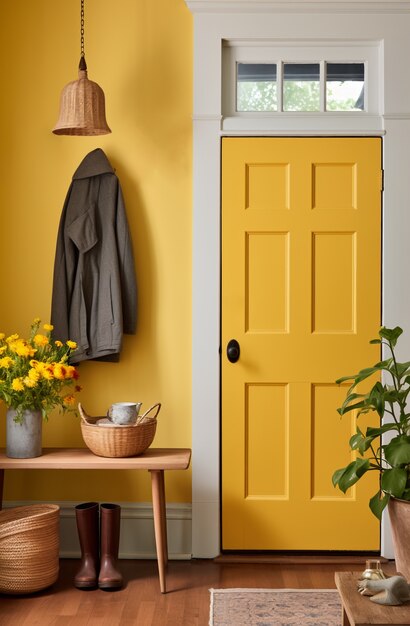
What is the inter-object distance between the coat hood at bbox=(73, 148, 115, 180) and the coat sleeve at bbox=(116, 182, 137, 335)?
0.11 m

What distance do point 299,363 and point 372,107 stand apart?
4.14ft

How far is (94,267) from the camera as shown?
12.6 feet

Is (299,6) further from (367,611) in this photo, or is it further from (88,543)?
(367,611)

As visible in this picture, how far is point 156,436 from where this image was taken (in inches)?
155

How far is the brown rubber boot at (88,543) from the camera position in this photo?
3477mm

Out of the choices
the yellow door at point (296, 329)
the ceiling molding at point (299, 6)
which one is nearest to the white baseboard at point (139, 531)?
the yellow door at point (296, 329)

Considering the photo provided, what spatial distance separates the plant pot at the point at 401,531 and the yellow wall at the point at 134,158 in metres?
1.55

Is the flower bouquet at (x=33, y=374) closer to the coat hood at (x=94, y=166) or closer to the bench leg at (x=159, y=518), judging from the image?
the bench leg at (x=159, y=518)

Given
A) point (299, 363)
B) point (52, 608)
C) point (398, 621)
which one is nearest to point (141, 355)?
point (299, 363)

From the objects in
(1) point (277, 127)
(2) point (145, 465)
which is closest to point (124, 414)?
(2) point (145, 465)

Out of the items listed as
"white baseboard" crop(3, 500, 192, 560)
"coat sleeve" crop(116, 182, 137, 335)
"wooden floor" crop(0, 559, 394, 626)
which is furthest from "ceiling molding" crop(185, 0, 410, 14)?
"wooden floor" crop(0, 559, 394, 626)

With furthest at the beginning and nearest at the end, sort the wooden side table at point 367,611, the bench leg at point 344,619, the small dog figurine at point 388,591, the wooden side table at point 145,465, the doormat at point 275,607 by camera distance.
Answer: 1. the wooden side table at point 145,465
2. the doormat at point 275,607
3. the bench leg at point 344,619
4. the small dog figurine at point 388,591
5. the wooden side table at point 367,611

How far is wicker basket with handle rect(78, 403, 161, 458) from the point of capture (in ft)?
11.3

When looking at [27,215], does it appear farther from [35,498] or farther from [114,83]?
[35,498]
